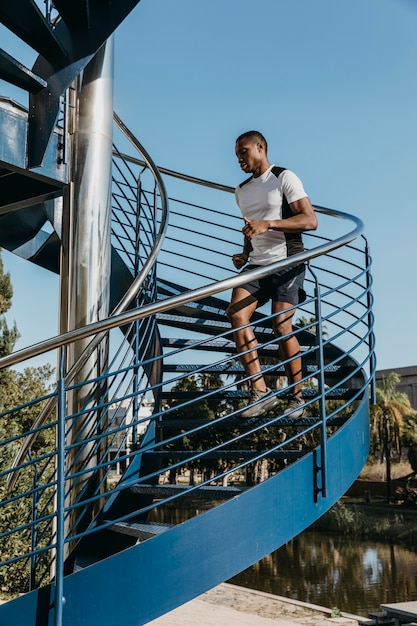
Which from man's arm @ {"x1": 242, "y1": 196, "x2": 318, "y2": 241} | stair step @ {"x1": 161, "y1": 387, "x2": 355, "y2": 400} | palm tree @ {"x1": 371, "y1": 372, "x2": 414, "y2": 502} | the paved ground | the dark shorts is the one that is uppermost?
man's arm @ {"x1": 242, "y1": 196, "x2": 318, "y2": 241}

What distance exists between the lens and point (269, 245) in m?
4.22

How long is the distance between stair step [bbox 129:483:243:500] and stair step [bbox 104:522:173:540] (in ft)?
0.56

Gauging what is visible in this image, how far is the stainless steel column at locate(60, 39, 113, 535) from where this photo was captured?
462cm

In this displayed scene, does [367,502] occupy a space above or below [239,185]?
below

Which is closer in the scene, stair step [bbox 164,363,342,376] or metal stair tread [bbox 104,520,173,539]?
metal stair tread [bbox 104,520,173,539]

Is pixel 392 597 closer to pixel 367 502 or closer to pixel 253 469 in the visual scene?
pixel 253 469

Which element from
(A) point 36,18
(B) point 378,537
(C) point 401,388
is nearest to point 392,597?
(B) point 378,537

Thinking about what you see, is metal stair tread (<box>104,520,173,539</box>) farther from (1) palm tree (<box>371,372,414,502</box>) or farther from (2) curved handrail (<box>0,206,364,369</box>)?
(1) palm tree (<box>371,372,414,502</box>)

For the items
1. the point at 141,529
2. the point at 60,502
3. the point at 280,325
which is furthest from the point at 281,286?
the point at 60,502

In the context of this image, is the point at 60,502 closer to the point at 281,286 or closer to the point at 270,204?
the point at 281,286

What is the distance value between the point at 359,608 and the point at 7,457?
9741 mm

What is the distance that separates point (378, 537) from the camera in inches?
1055

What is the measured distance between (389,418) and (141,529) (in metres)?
33.9

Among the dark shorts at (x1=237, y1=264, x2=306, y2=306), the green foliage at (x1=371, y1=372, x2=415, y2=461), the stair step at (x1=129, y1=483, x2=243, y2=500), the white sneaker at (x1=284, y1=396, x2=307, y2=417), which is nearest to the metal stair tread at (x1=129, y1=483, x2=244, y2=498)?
the stair step at (x1=129, y1=483, x2=243, y2=500)
